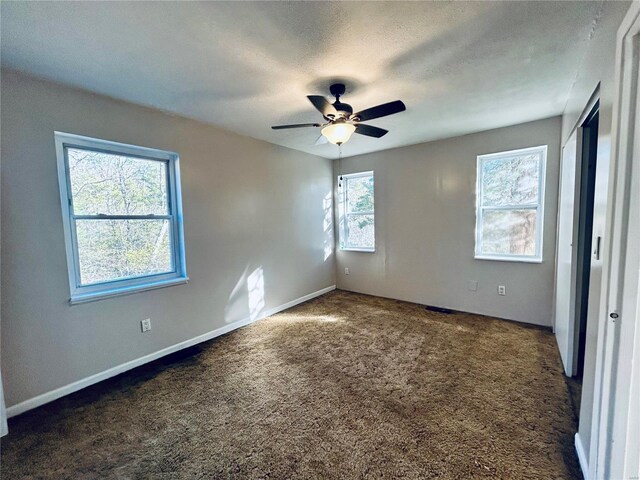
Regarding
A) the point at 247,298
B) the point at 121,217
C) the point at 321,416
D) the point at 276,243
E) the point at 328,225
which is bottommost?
the point at 321,416

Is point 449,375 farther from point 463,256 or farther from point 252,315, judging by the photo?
point 252,315

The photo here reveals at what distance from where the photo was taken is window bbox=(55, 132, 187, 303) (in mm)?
2256

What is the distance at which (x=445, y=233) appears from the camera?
3.82 meters

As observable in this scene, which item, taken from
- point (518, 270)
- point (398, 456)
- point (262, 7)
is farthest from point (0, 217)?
point (518, 270)

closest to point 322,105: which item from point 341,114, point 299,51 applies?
point 341,114

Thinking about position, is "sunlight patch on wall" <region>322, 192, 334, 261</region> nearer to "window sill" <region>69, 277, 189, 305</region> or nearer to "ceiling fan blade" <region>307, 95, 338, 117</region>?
"window sill" <region>69, 277, 189, 305</region>

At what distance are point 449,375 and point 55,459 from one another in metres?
2.70

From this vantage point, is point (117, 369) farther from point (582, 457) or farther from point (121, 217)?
point (582, 457)

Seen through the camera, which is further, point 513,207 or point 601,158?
point 513,207

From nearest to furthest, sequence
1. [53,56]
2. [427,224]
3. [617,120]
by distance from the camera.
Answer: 1. [617,120]
2. [53,56]
3. [427,224]

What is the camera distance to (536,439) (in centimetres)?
162

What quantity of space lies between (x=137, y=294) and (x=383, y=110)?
270 centimetres

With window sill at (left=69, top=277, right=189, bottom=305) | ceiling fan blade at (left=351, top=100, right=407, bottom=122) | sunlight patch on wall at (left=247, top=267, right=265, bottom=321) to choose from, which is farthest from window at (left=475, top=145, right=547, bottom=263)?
window sill at (left=69, top=277, right=189, bottom=305)

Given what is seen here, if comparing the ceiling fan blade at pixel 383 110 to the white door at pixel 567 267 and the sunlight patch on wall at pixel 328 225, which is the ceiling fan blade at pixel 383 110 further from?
the sunlight patch on wall at pixel 328 225
